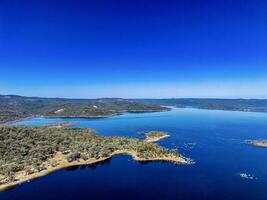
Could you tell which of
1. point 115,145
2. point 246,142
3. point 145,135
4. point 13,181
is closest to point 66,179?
point 13,181

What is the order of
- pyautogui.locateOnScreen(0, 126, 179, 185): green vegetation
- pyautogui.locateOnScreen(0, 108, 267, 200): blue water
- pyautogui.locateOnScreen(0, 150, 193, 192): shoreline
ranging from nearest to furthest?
1. pyautogui.locateOnScreen(0, 108, 267, 200): blue water
2. pyautogui.locateOnScreen(0, 150, 193, 192): shoreline
3. pyautogui.locateOnScreen(0, 126, 179, 185): green vegetation

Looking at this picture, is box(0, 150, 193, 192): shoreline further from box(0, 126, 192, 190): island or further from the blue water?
the blue water

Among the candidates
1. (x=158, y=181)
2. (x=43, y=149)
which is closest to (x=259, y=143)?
(x=158, y=181)

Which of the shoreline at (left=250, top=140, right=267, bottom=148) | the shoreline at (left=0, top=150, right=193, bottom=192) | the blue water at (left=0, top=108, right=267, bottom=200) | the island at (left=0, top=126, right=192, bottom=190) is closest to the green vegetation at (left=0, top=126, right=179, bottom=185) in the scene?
the island at (left=0, top=126, right=192, bottom=190)

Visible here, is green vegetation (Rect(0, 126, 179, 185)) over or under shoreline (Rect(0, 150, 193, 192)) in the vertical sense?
over

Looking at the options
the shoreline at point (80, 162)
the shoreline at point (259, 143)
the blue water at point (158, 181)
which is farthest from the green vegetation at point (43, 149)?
the shoreline at point (259, 143)

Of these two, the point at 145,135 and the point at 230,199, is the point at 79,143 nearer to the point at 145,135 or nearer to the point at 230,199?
the point at 145,135

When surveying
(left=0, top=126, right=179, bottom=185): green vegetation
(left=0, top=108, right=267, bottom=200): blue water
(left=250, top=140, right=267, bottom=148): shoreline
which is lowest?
(left=0, top=108, right=267, bottom=200): blue water

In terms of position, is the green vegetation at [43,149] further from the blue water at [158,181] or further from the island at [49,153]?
the blue water at [158,181]
